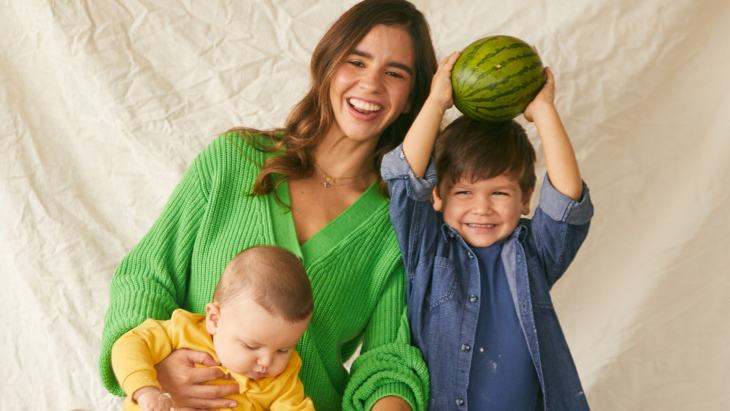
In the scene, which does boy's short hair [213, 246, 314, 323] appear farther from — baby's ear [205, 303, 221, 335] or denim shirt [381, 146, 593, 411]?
denim shirt [381, 146, 593, 411]

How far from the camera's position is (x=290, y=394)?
202 centimetres

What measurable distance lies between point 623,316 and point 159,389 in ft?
6.69

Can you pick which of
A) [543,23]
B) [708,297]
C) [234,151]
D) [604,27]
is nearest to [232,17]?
[234,151]

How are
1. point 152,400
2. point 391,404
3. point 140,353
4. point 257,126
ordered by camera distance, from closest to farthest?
point 152,400
point 140,353
point 391,404
point 257,126

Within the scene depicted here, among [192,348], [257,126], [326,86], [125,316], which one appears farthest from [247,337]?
[257,126]

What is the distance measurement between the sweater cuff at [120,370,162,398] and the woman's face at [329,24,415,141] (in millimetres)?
1005

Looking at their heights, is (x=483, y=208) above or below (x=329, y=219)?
above

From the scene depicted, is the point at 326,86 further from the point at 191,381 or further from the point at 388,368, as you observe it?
the point at 191,381

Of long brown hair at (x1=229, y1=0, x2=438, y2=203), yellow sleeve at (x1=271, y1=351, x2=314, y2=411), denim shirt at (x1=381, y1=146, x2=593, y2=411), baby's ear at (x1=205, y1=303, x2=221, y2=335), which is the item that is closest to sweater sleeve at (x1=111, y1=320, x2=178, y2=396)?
baby's ear at (x1=205, y1=303, x2=221, y2=335)

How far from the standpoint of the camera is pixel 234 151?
7.98ft

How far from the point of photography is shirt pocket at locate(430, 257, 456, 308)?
7.44 feet

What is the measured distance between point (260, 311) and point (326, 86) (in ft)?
3.03

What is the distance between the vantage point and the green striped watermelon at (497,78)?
2057mm

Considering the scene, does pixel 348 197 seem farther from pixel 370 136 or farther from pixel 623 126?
pixel 623 126
